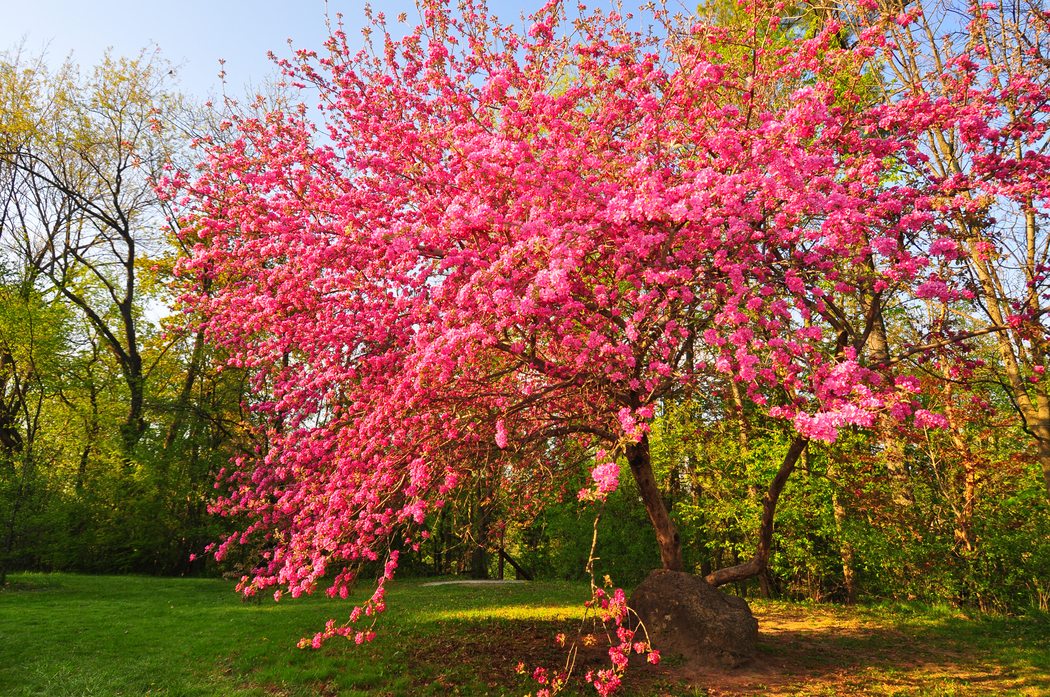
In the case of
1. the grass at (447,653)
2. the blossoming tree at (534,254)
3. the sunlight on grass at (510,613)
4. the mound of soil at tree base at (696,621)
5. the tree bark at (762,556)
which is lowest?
the sunlight on grass at (510,613)

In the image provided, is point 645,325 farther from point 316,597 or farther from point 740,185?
point 316,597

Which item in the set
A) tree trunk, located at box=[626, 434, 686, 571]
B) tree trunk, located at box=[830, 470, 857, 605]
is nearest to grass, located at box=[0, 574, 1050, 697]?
tree trunk, located at box=[830, 470, 857, 605]

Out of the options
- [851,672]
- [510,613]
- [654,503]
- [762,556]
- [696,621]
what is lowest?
[510,613]

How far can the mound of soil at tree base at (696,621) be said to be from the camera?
258 inches

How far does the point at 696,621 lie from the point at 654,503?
1436 millimetres

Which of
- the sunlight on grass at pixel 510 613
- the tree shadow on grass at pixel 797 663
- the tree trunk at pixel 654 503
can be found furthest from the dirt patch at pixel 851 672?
the sunlight on grass at pixel 510 613

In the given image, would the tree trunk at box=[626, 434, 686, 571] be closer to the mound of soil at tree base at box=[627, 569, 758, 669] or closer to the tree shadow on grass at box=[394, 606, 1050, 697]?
the mound of soil at tree base at box=[627, 569, 758, 669]

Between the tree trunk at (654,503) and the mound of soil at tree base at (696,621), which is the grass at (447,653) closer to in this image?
the mound of soil at tree base at (696,621)

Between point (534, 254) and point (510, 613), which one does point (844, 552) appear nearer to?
point (510, 613)

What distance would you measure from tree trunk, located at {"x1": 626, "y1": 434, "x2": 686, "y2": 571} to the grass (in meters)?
1.36

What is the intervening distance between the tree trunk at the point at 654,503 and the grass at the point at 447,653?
1362mm

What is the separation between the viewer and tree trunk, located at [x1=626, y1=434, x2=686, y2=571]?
7.05 m

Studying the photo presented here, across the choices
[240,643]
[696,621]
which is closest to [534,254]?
[696,621]

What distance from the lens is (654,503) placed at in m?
7.32
